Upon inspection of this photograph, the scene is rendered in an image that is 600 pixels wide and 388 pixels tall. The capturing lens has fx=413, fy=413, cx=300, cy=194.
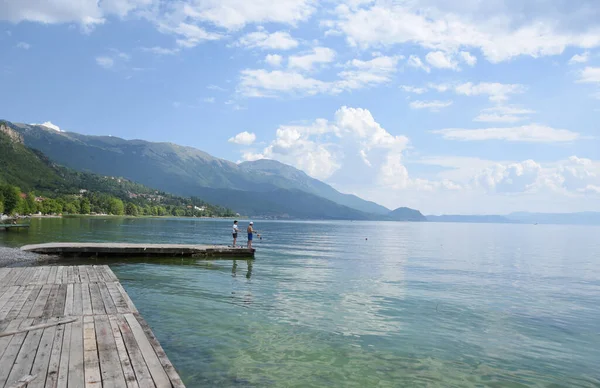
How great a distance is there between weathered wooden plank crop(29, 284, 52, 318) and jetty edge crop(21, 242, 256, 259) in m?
21.1

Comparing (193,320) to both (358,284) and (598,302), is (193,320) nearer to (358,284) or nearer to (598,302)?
(358,284)

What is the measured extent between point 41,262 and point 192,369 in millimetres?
26377

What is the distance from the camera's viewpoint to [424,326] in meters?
18.2

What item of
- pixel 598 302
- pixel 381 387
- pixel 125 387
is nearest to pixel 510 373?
pixel 381 387

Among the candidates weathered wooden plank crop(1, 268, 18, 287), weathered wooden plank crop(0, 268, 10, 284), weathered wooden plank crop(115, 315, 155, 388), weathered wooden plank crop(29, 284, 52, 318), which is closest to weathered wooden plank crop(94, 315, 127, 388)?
weathered wooden plank crop(115, 315, 155, 388)

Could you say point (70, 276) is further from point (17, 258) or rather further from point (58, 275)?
point (17, 258)

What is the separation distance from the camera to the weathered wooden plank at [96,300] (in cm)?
1321

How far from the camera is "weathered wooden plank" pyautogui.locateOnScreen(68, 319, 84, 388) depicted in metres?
7.70

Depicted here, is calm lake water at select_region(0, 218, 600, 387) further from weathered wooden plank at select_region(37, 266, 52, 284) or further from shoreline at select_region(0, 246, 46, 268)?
shoreline at select_region(0, 246, 46, 268)

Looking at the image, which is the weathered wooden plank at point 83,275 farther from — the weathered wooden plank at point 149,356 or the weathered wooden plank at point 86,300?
the weathered wooden plank at point 149,356

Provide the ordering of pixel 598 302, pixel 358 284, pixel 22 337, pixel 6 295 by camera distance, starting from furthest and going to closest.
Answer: pixel 358 284
pixel 598 302
pixel 6 295
pixel 22 337

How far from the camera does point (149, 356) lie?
9.16m

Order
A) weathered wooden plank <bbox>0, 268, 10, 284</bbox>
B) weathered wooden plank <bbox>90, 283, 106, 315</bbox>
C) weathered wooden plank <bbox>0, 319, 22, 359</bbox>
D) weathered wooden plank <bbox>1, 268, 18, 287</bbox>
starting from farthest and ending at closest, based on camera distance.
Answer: weathered wooden plank <bbox>0, 268, 10, 284</bbox> < weathered wooden plank <bbox>1, 268, 18, 287</bbox> < weathered wooden plank <bbox>90, 283, 106, 315</bbox> < weathered wooden plank <bbox>0, 319, 22, 359</bbox>

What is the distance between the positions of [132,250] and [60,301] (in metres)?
25.6
